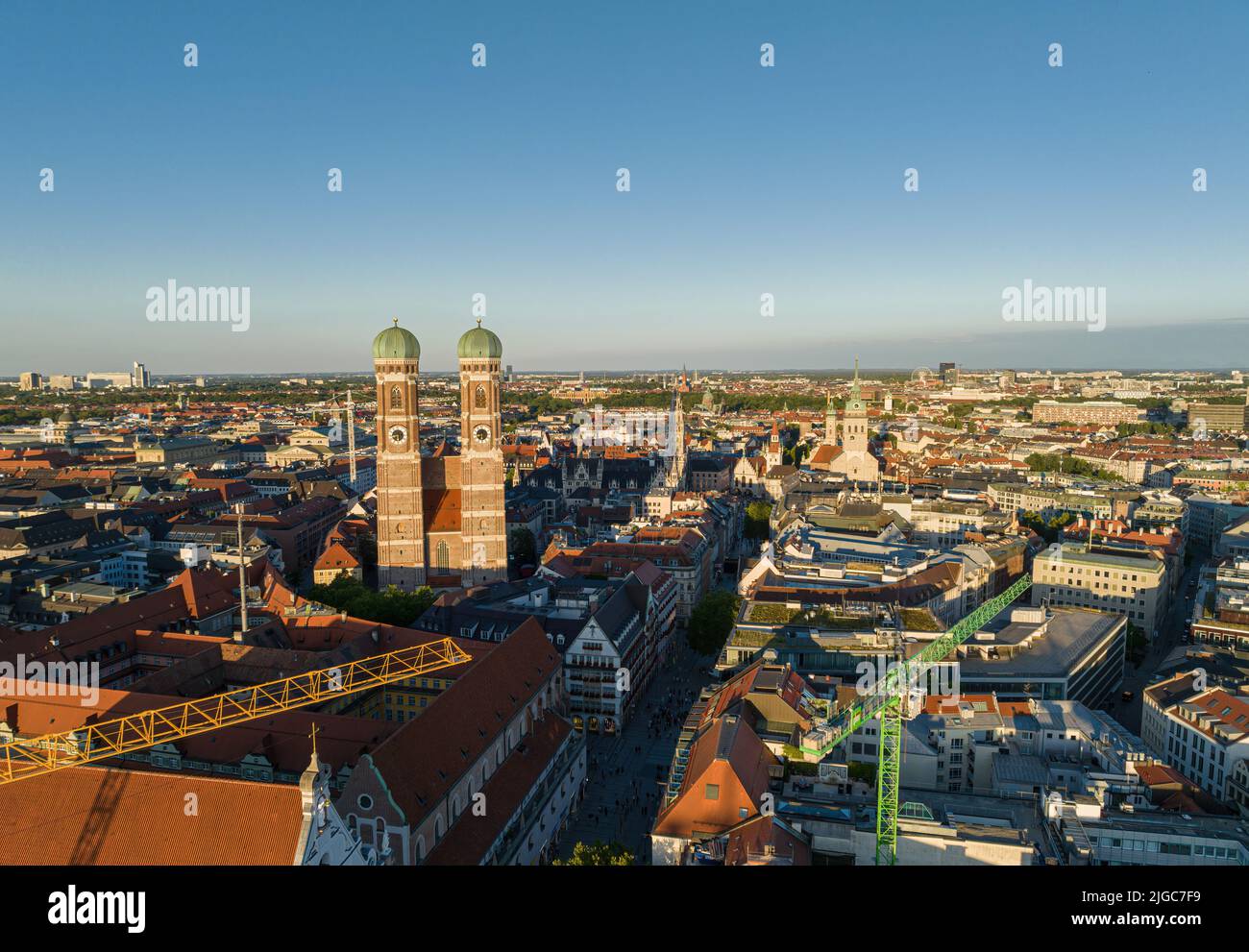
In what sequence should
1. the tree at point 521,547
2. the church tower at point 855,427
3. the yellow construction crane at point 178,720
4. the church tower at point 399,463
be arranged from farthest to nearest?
the church tower at point 855,427
the tree at point 521,547
the church tower at point 399,463
the yellow construction crane at point 178,720

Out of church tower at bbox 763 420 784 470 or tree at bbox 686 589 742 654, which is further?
church tower at bbox 763 420 784 470

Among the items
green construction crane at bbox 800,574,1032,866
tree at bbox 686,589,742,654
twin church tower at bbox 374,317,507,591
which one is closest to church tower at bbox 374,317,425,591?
twin church tower at bbox 374,317,507,591

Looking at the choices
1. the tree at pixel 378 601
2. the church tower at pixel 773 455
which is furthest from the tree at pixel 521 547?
the church tower at pixel 773 455

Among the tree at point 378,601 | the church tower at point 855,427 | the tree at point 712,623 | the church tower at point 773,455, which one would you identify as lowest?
the tree at point 712,623

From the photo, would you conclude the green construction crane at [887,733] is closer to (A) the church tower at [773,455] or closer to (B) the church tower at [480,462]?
(B) the church tower at [480,462]

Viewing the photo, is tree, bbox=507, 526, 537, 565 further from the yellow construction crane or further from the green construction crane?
the green construction crane

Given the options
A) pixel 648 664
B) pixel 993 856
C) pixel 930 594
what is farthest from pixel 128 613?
pixel 930 594
